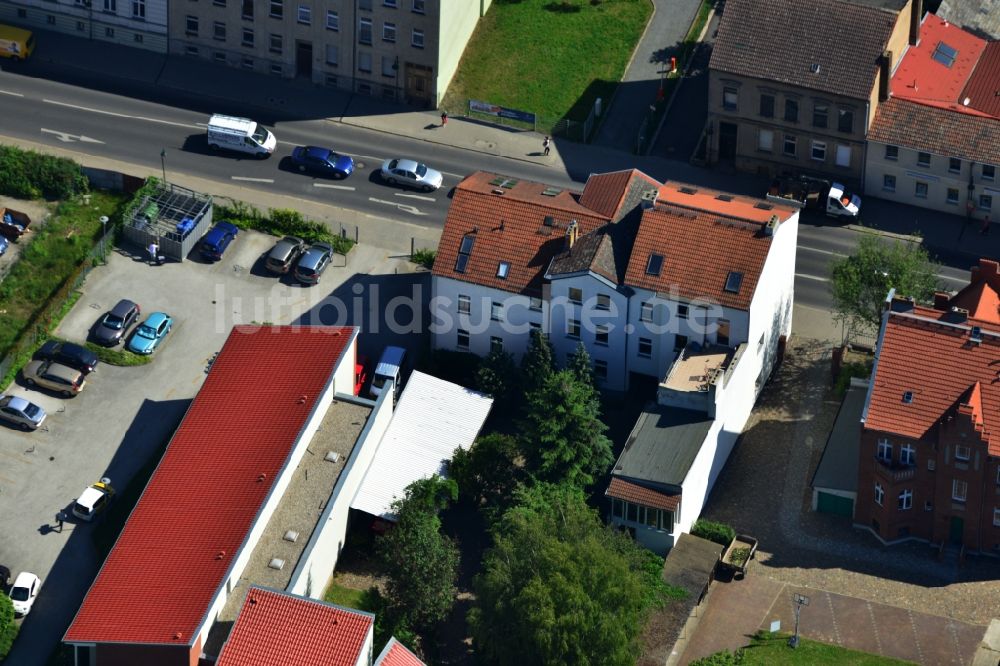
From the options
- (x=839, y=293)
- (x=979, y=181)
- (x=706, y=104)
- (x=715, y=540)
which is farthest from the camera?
(x=706, y=104)

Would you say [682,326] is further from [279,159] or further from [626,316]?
[279,159]

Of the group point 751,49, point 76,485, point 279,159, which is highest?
point 751,49

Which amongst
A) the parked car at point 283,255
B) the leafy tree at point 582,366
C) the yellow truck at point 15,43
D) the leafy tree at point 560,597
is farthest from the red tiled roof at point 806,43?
the yellow truck at point 15,43

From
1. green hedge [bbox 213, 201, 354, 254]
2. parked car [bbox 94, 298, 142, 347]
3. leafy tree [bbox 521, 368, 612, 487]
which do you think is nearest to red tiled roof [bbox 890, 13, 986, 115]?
leafy tree [bbox 521, 368, 612, 487]

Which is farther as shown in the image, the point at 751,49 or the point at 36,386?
the point at 751,49

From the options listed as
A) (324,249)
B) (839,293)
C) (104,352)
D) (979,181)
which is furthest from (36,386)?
(979,181)

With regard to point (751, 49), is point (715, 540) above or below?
below
